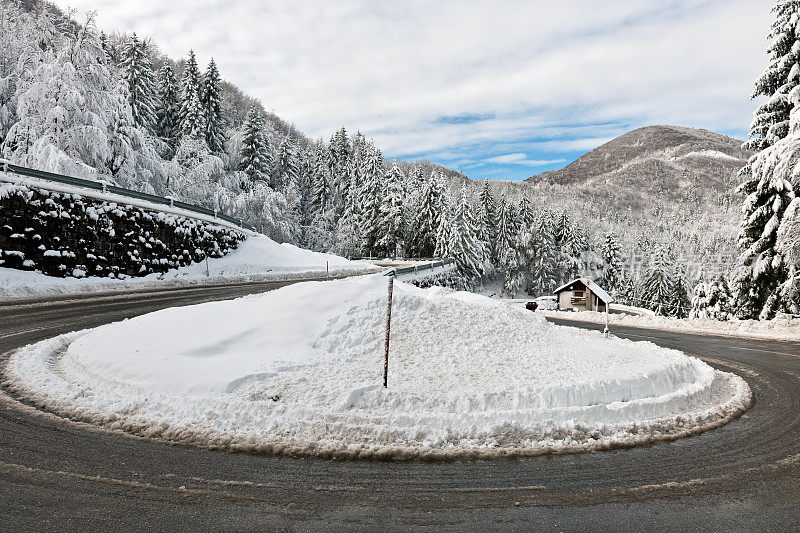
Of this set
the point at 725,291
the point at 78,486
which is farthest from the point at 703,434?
the point at 725,291

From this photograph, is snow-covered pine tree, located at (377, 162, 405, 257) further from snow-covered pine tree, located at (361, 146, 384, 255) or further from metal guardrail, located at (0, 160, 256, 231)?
metal guardrail, located at (0, 160, 256, 231)

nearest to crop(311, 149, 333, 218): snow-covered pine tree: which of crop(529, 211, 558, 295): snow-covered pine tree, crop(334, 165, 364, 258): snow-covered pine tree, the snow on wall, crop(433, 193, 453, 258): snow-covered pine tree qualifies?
crop(334, 165, 364, 258): snow-covered pine tree

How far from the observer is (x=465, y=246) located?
188 ft

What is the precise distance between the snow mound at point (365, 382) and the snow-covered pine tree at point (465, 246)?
44595 mm

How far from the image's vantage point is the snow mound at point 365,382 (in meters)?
5.74

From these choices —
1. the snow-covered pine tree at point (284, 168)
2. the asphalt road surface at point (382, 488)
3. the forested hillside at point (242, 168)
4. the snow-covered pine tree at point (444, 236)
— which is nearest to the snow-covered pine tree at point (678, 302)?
the forested hillside at point (242, 168)

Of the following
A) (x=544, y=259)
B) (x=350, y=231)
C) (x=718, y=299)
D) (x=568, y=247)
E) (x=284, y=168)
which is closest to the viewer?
(x=718, y=299)

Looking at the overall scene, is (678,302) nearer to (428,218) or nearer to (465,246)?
(465,246)

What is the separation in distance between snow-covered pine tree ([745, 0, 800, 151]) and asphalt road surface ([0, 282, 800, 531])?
18.8 metres

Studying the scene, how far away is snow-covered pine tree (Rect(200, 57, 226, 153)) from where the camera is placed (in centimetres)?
5447

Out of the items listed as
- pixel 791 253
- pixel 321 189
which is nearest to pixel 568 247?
pixel 321 189

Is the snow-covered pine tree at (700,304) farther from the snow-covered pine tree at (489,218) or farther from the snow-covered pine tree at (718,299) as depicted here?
the snow-covered pine tree at (489,218)

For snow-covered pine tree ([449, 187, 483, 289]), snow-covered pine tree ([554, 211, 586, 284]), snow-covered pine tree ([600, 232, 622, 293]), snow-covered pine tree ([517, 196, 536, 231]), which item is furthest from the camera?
snow-covered pine tree ([517, 196, 536, 231])

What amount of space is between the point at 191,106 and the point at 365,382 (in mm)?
53892
